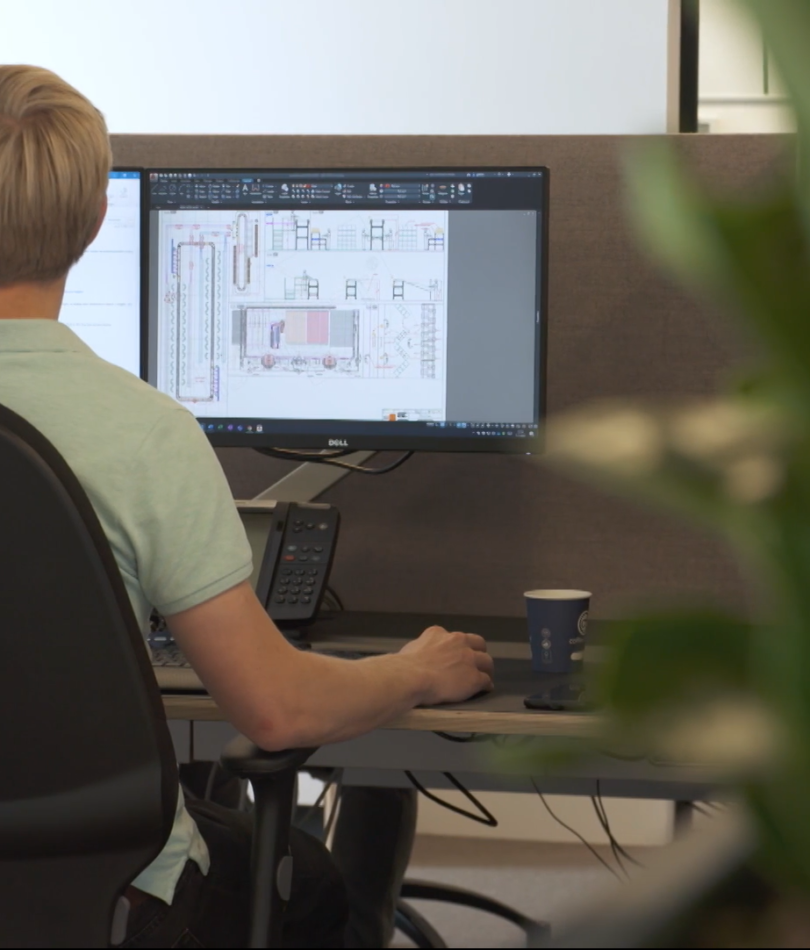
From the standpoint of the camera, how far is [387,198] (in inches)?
61.7

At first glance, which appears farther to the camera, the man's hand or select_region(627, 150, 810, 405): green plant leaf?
the man's hand

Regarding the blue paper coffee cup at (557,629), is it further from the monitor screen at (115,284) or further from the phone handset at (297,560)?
the monitor screen at (115,284)

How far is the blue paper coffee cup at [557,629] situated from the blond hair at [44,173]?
1.88 feet

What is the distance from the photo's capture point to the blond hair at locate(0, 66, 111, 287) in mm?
1008

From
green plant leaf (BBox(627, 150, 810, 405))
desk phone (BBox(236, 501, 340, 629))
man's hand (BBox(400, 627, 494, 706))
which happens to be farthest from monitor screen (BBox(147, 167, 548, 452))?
green plant leaf (BBox(627, 150, 810, 405))

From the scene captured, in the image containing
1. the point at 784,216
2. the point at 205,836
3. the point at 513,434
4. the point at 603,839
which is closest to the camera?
the point at 784,216

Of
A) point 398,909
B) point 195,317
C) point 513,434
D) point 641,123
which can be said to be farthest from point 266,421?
point 641,123

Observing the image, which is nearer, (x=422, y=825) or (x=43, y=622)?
(x=43, y=622)

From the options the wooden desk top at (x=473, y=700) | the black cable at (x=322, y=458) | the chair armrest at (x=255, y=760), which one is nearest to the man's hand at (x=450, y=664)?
the wooden desk top at (x=473, y=700)

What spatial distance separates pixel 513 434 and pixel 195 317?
420 mm

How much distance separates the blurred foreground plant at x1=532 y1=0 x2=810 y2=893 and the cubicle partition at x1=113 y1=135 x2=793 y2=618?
1.46 meters

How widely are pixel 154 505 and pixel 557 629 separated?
519 mm

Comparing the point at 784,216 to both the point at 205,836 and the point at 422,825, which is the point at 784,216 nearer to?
the point at 205,836

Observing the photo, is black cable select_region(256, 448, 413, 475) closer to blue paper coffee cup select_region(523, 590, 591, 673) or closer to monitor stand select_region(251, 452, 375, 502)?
monitor stand select_region(251, 452, 375, 502)
